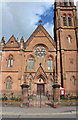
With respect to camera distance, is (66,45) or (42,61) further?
(66,45)

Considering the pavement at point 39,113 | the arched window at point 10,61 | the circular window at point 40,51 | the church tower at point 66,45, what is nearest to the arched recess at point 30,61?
the circular window at point 40,51

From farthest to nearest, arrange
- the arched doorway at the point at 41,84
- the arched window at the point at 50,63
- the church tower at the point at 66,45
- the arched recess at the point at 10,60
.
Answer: the arched recess at the point at 10,60
the arched window at the point at 50,63
the arched doorway at the point at 41,84
the church tower at the point at 66,45

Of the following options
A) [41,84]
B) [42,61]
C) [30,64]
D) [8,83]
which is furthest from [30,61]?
Answer: [8,83]

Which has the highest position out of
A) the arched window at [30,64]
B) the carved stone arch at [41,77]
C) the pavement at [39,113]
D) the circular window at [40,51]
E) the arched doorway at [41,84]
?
the circular window at [40,51]

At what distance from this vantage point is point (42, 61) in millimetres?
23906

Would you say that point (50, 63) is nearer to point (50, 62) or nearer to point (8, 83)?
point (50, 62)

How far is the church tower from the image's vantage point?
21719mm

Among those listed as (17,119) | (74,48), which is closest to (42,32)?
(74,48)

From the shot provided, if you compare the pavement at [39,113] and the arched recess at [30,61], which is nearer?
the pavement at [39,113]

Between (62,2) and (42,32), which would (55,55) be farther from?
(62,2)

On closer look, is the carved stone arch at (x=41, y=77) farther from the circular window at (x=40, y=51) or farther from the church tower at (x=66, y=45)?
the circular window at (x=40, y=51)

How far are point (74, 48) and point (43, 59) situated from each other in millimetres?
8066

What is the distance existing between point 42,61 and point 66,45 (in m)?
7.17

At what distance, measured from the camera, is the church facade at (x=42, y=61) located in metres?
21.8
